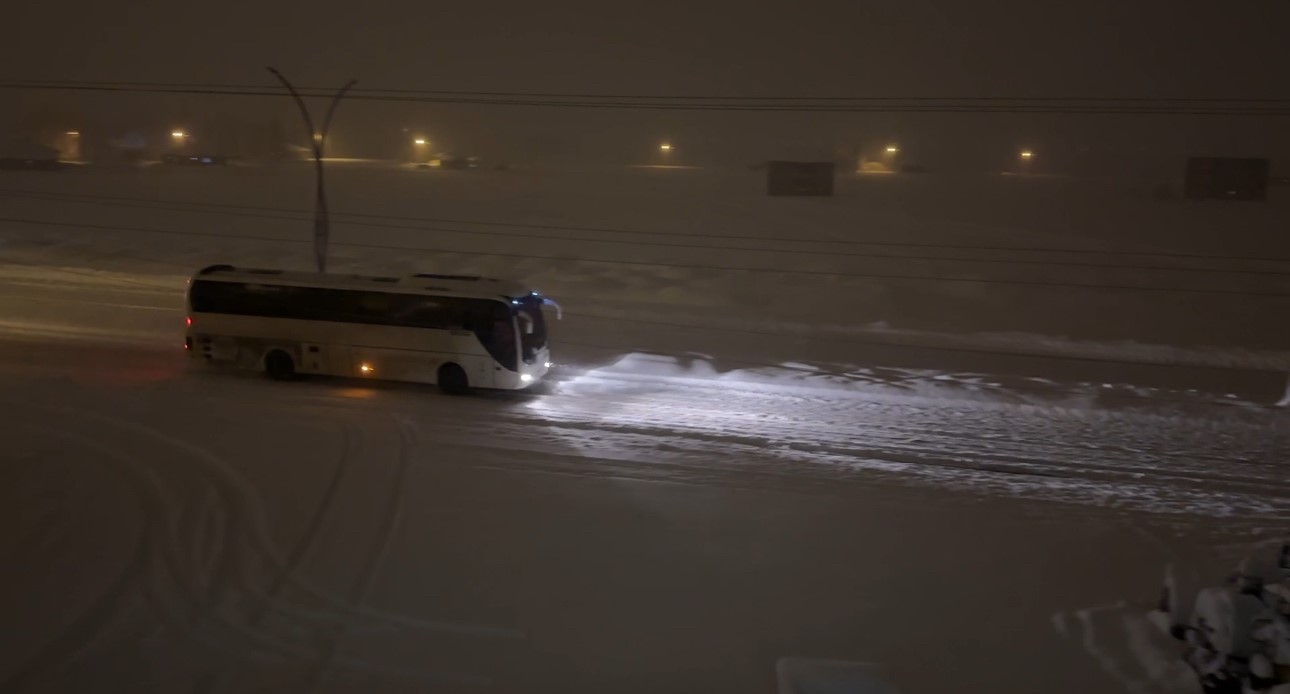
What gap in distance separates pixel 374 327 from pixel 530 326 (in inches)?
107

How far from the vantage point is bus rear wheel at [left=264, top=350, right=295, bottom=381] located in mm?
17297

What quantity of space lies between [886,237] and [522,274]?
1420cm

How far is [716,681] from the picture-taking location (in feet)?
23.4

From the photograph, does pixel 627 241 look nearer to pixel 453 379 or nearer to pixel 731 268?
pixel 731 268

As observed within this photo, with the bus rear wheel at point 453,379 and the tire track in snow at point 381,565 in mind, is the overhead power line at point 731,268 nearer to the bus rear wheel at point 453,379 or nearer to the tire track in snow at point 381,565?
the bus rear wheel at point 453,379

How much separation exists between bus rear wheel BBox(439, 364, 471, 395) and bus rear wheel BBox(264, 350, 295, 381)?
2876 millimetres

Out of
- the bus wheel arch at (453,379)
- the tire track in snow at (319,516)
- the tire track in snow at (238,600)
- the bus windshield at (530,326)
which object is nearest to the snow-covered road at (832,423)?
the bus wheel arch at (453,379)

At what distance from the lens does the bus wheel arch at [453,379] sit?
54.7 ft

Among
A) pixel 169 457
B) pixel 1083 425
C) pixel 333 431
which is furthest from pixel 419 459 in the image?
pixel 1083 425

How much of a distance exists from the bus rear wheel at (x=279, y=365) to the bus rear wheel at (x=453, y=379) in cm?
288

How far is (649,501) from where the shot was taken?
1120cm

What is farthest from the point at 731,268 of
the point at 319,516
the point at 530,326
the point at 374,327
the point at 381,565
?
the point at 381,565

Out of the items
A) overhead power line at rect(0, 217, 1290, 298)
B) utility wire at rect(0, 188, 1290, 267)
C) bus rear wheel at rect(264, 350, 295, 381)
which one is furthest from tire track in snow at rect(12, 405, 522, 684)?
Answer: utility wire at rect(0, 188, 1290, 267)

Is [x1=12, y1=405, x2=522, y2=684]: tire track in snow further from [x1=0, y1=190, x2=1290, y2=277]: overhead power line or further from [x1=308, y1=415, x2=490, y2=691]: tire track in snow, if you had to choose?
[x1=0, y1=190, x2=1290, y2=277]: overhead power line
